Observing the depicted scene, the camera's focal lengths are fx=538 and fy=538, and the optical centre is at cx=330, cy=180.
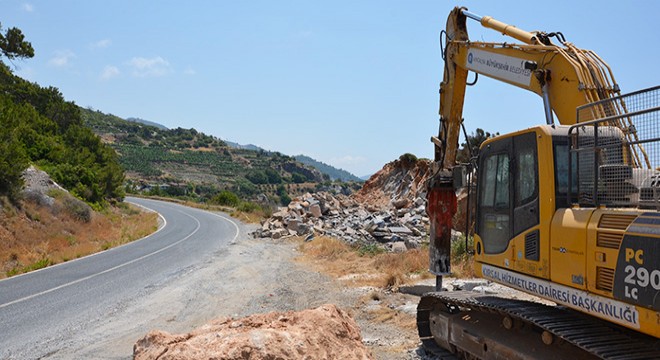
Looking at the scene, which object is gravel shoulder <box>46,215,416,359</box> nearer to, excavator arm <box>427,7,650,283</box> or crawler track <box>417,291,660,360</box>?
crawler track <box>417,291,660,360</box>

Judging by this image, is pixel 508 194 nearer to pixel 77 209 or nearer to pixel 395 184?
pixel 77 209

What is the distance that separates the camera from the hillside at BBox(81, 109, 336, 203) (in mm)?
85688

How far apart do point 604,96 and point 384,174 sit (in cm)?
3099

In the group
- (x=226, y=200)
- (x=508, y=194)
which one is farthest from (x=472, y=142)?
(x=226, y=200)

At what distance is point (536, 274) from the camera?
5.75 meters

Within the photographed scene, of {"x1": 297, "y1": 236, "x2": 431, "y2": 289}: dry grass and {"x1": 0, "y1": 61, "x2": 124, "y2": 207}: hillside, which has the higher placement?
{"x1": 0, "y1": 61, "x2": 124, "y2": 207}: hillside

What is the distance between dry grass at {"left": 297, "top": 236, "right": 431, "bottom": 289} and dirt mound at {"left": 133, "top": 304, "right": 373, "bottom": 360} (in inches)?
258

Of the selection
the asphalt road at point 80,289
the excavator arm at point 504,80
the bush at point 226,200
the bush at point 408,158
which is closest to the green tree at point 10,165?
the asphalt road at point 80,289

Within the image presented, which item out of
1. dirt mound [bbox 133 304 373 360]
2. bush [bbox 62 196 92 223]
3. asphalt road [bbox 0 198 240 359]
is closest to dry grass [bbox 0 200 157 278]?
bush [bbox 62 196 92 223]

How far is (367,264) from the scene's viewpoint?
16.8 metres

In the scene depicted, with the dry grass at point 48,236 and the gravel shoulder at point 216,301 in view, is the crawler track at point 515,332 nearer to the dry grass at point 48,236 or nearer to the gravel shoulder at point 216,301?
the gravel shoulder at point 216,301

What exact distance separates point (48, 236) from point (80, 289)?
38.8 feet

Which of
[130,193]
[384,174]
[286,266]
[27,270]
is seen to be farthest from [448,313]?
[130,193]

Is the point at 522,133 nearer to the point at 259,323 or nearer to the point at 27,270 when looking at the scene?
the point at 259,323
